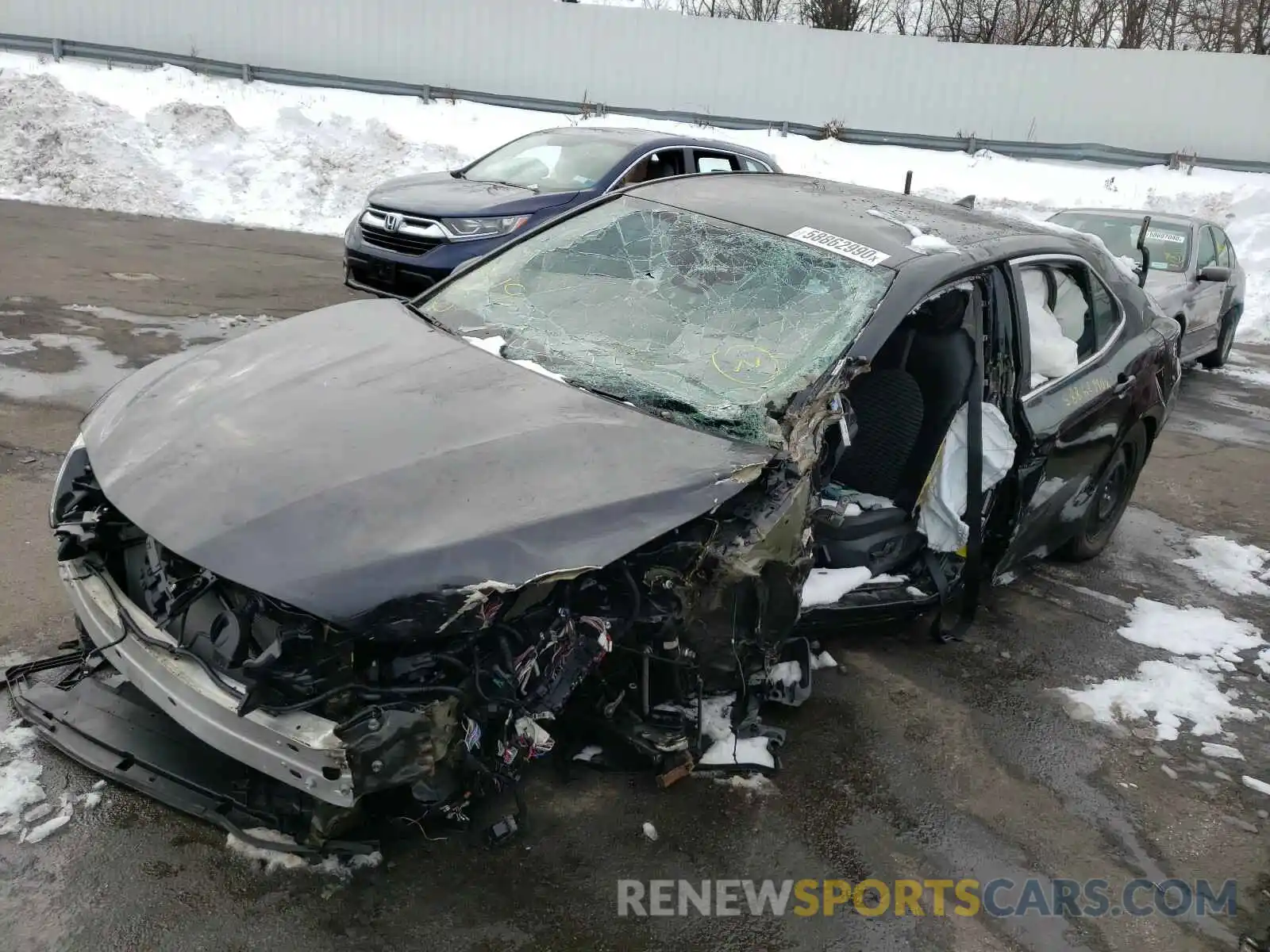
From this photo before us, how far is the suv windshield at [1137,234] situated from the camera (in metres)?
8.72

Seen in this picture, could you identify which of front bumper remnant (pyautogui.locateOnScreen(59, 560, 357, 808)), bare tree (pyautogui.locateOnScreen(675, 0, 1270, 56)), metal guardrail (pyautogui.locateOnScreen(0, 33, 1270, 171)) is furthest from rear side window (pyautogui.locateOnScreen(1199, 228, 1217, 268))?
bare tree (pyautogui.locateOnScreen(675, 0, 1270, 56))

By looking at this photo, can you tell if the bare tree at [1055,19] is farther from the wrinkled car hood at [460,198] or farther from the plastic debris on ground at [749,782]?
the plastic debris on ground at [749,782]

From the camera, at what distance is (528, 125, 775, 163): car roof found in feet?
27.9

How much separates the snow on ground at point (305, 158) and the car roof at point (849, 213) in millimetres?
9642

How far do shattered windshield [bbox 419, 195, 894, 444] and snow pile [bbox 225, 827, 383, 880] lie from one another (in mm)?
1550

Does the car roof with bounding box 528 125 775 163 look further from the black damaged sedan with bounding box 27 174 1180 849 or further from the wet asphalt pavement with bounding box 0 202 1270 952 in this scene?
the wet asphalt pavement with bounding box 0 202 1270 952

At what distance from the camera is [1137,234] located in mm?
8773

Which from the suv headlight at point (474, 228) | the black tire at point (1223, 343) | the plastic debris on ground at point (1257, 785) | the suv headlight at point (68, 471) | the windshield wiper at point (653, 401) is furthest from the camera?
the black tire at point (1223, 343)

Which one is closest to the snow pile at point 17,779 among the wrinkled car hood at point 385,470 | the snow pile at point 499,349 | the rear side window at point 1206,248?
the wrinkled car hood at point 385,470

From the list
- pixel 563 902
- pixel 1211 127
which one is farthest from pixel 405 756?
pixel 1211 127

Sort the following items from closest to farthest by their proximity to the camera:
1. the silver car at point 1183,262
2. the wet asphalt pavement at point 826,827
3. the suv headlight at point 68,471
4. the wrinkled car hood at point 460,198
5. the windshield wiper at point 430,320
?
the wet asphalt pavement at point 826,827, the suv headlight at point 68,471, the windshield wiper at point 430,320, the wrinkled car hood at point 460,198, the silver car at point 1183,262

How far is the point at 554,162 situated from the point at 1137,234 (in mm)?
5537

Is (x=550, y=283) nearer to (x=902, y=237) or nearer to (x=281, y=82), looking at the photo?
(x=902, y=237)

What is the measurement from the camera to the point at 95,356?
6.20 m
